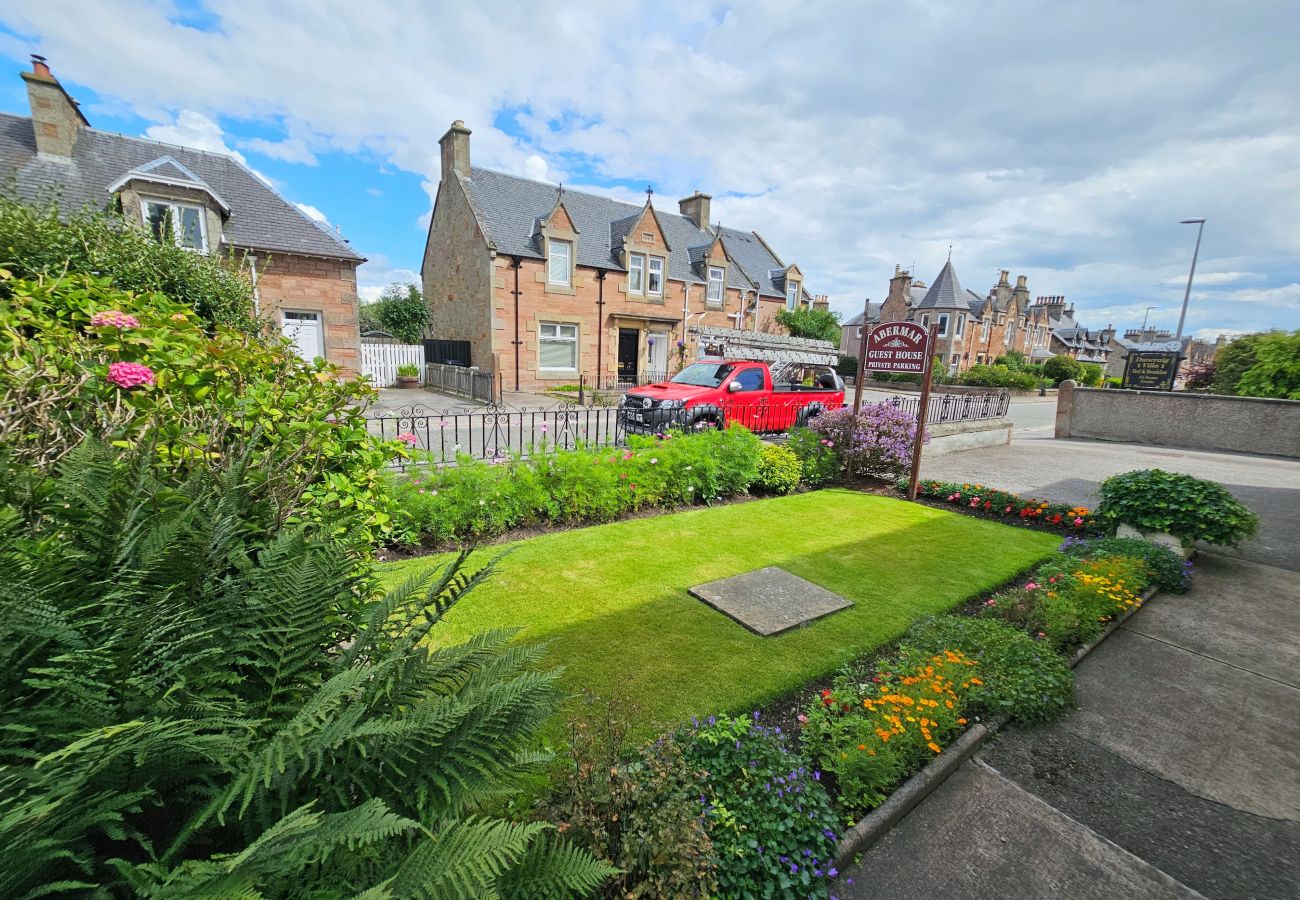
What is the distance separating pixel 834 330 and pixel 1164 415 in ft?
70.5

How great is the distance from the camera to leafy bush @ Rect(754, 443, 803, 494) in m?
8.67

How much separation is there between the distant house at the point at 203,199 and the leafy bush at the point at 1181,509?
1604 cm

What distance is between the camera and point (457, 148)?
21.3 meters

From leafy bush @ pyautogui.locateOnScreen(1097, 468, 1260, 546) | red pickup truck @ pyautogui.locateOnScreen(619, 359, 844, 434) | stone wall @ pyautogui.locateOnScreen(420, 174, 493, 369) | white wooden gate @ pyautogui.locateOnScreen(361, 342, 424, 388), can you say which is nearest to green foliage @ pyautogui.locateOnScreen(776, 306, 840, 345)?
stone wall @ pyautogui.locateOnScreen(420, 174, 493, 369)

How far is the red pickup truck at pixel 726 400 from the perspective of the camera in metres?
10.9

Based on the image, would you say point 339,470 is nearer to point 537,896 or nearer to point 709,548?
point 537,896

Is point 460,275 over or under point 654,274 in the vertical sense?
under

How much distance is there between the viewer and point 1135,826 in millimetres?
2639

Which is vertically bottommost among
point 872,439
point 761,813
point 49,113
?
point 761,813

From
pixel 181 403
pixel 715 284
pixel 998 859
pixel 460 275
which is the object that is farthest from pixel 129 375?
pixel 715 284

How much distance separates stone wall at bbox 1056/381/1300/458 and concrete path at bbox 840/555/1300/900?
16052 millimetres

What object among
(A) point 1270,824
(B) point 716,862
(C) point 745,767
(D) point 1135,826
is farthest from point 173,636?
(A) point 1270,824

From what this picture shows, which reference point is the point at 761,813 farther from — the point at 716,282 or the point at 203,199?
the point at 716,282

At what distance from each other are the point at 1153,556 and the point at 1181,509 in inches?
37.1
